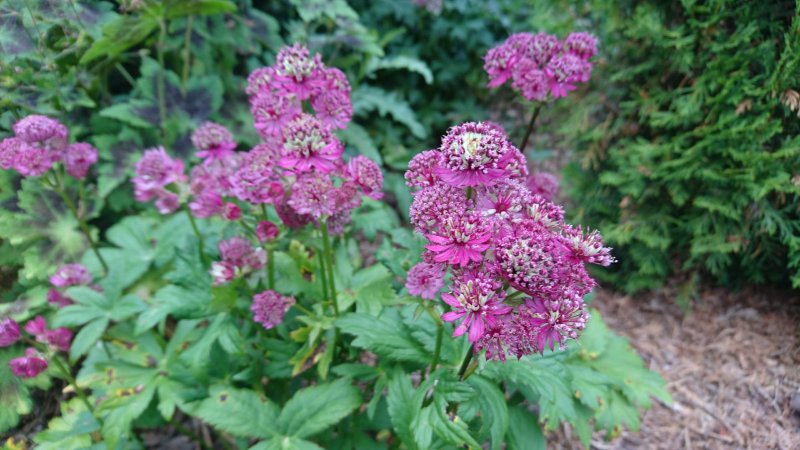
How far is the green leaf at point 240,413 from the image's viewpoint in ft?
5.82

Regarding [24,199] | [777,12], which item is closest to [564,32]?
[777,12]

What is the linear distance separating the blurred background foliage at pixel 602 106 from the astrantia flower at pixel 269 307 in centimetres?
73

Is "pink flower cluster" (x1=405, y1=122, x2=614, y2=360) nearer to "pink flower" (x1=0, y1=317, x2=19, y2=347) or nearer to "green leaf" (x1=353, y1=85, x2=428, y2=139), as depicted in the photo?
"pink flower" (x1=0, y1=317, x2=19, y2=347)

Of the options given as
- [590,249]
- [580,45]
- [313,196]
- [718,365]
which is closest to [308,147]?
[313,196]

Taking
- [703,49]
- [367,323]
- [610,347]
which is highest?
[703,49]

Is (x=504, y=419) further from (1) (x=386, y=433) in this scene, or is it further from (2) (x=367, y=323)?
(1) (x=386, y=433)

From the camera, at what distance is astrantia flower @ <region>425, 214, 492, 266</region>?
4.00ft

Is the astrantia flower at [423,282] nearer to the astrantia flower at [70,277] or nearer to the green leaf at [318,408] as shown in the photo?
the green leaf at [318,408]

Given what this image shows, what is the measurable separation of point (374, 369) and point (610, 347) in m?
1.11

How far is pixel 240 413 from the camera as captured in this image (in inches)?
71.4

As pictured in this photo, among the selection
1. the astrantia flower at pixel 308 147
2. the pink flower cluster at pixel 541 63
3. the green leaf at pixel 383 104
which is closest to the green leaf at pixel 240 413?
the astrantia flower at pixel 308 147

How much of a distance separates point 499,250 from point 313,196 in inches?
22.9

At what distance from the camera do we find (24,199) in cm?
238

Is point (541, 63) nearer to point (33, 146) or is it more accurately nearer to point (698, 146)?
→ point (698, 146)
